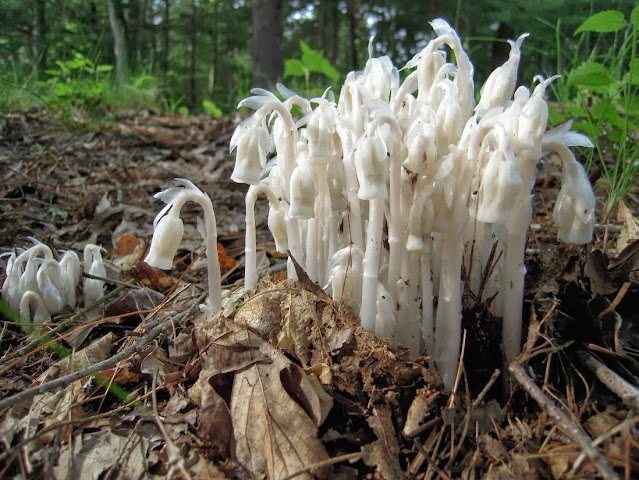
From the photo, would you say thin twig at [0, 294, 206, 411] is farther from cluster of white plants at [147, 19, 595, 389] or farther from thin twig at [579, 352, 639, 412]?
thin twig at [579, 352, 639, 412]

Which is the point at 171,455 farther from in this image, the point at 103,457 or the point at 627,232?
the point at 627,232

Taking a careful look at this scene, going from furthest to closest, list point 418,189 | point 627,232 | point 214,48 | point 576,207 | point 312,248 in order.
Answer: point 214,48 → point 627,232 → point 312,248 → point 418,189 → point 576,207

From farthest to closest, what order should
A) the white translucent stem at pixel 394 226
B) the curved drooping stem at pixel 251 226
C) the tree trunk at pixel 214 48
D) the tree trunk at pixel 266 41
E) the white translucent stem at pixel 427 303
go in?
the tree trunk at pixel 214 48 < the tree trunk at pixel 266 41 < the curved drooping stem at pixel 251 226 < the white translucent stem at pixel 427 303 < the white translucent stem at pixel 394 226

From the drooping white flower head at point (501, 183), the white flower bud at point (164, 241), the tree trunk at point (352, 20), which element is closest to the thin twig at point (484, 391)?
the drooping white flower head at point (501, 183)

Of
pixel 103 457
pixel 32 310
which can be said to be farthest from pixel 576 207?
pixel 32 310

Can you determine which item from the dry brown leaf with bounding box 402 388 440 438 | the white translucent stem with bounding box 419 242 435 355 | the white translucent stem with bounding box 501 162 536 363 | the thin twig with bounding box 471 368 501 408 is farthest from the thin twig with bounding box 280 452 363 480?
the white translucent stem with bounding box 501 162 536 363

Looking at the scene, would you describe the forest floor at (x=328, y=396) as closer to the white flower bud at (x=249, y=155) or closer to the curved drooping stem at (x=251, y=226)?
the curved drooping stem at (x=251, y=226)
